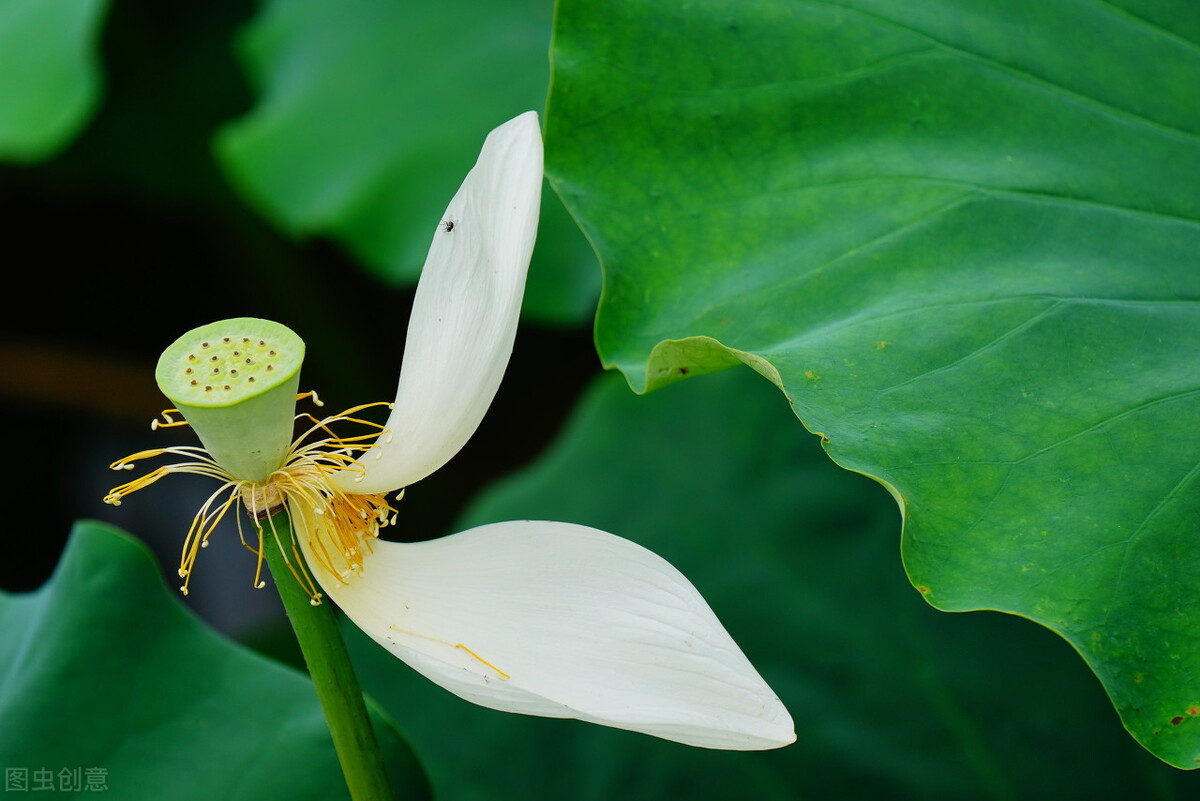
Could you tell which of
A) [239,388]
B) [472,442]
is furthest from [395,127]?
[239,388]

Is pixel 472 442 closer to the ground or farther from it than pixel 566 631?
closer to the ground

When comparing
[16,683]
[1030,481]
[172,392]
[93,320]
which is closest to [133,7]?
[93,320]

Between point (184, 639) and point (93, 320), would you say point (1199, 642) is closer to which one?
point (184, 639)

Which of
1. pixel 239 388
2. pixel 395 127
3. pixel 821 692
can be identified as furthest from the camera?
pixel 395 127

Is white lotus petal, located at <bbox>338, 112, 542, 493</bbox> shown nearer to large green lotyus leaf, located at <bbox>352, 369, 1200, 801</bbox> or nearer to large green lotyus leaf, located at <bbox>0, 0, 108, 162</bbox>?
large green lotyus leaf, located at <bbox>352, 369, 1200, 801</bbox>

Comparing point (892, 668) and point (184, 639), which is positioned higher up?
point (184, 639)

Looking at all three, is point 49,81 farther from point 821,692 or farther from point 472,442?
point 821,692
